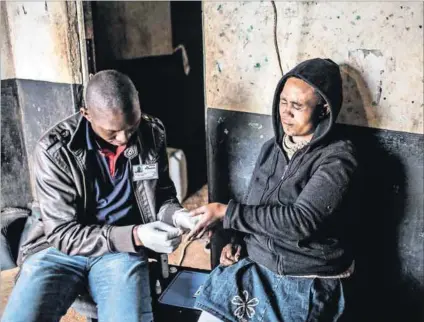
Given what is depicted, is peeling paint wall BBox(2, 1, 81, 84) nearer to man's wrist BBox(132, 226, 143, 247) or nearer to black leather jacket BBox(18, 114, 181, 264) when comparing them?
black leather jacket BBox(18, 114, 181, 264)

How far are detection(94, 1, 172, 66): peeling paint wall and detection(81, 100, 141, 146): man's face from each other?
1.50 m

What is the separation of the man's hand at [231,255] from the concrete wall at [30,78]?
159 cm

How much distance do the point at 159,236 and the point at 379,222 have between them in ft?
3.22

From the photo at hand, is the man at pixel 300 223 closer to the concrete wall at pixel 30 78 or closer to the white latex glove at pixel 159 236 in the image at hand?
the white latex glove at pixel 159 236

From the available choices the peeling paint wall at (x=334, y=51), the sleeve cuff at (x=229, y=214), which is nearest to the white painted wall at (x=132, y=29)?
the peeling paint wall at (x=334, y=51)

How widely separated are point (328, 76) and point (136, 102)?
764 mm

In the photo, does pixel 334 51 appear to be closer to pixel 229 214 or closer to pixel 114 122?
pixel 229 214

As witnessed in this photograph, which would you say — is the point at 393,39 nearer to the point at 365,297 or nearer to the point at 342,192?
the point at 342,192

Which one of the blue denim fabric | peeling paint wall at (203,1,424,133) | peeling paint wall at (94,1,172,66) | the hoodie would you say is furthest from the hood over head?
peeling paint wall at (94,1,172,66)

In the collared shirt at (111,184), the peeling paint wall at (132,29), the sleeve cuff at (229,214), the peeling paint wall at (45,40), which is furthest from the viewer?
the peeling paint wall at (132,29)

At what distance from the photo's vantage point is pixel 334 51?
1996 mm

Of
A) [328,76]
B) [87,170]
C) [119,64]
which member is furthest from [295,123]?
[119,64]

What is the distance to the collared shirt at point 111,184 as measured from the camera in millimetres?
2016

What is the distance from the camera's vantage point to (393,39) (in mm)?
1837
